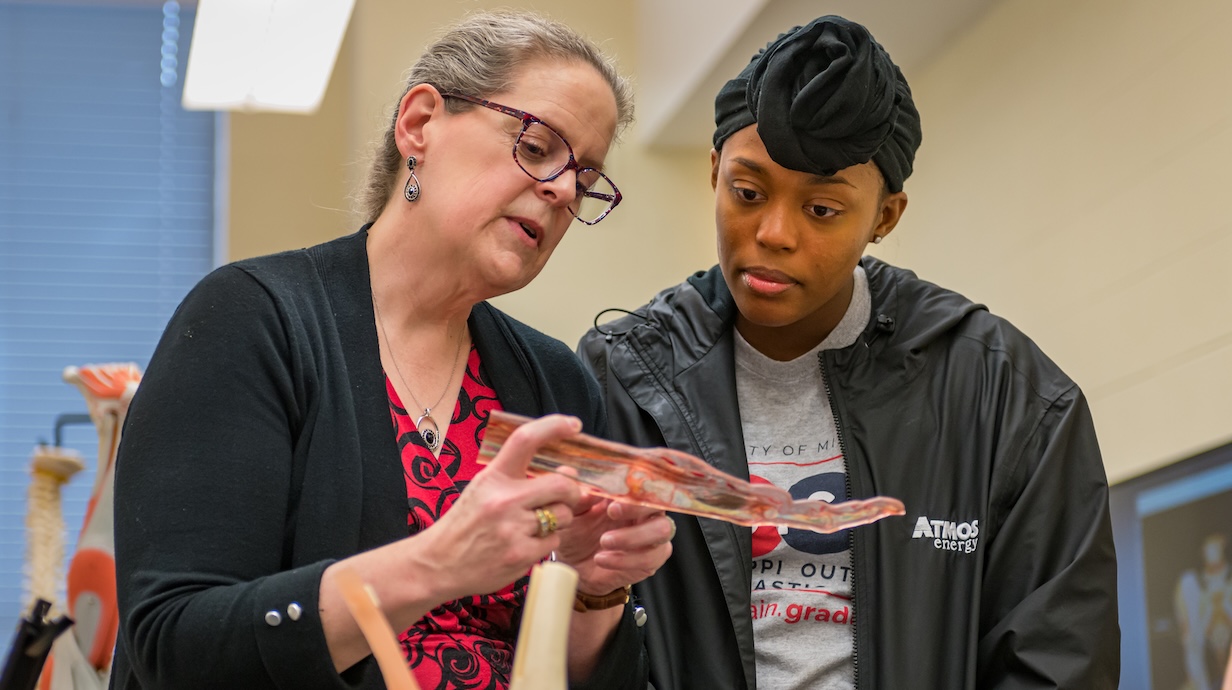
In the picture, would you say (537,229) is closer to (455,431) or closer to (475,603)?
(455,431)

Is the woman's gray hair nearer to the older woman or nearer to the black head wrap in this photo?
the older woman

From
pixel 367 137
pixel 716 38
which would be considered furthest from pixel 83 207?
pixel 716 38

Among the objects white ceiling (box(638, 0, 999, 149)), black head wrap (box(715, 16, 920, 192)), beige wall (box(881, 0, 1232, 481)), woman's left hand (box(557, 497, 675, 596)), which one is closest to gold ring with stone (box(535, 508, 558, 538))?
woman's left hand (box(557, 497, 675, 596))

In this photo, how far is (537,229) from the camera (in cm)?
156

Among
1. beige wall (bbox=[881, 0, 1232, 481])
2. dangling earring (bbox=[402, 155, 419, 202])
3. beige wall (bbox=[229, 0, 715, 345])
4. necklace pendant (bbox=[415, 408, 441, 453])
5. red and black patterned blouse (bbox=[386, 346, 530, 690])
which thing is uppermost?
beige wall (bbox=[229, 0, 715, 345])

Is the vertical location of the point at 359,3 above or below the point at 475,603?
above

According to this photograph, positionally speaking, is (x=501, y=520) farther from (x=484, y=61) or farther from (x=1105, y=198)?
(x=1105, y=198)

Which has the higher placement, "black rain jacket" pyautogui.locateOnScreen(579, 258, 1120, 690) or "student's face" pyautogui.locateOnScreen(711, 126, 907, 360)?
"student's face" pyautogui.locateOnScreen(711, 126, 907, 360)

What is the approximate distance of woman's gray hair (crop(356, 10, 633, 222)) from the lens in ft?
5.20

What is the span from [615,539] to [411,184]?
54 cm

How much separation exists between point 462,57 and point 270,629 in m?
0.73

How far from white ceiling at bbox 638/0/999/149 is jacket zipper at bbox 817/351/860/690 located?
1583 millimetres

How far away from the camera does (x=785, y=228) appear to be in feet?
6.11

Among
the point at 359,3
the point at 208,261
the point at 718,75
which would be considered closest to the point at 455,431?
the point at 718,75
